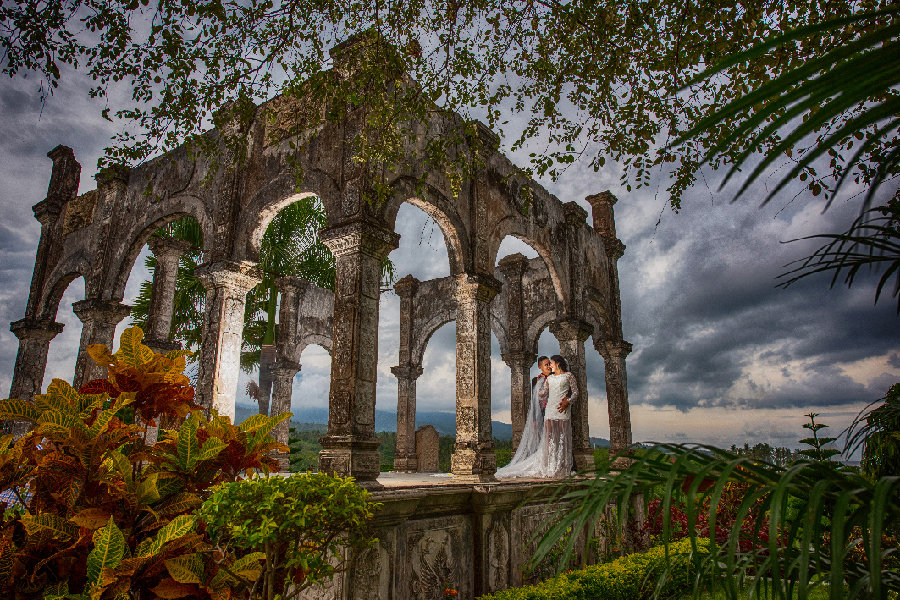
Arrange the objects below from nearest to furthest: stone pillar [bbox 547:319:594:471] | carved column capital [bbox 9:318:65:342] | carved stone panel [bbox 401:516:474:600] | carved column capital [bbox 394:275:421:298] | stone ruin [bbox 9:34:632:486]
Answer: carved stone panel [bbox 401:516:474:600], stone ruin [bbox 9:34:632:486], stone pillar [bbox 547:319:594:471], carved column capital [bbox 9:318:65:342], carved column capital [bbox 394:275:421:298]

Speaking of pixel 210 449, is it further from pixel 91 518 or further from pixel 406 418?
pixel 406 418

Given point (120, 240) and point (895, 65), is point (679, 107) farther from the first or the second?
point (120, 240)

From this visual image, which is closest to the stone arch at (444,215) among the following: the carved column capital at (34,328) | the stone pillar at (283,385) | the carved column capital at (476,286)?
the carved column capital at (476,286)

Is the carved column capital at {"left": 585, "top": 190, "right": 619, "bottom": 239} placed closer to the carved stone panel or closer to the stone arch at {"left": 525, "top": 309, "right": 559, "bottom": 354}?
the stone arch at {"left": 525, "top": 309, "right": 559, "bottom": 354}

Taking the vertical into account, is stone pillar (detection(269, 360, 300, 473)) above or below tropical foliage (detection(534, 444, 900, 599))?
above

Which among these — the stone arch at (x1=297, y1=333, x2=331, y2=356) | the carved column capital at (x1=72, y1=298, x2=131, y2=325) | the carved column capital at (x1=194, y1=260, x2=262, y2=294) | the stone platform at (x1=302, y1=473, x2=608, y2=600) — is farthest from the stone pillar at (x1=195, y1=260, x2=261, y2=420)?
the stone arch at (x1=297, y1=333, x2=331, y2=356)

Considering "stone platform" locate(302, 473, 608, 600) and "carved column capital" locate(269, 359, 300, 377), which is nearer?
"stone platform" locate(302, 473, 608, 600)

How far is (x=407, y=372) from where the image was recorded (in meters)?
15.0

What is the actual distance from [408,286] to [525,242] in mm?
6945

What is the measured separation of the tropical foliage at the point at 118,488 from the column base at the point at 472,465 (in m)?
4.80

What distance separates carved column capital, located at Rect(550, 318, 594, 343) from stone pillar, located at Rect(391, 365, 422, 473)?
215 inches

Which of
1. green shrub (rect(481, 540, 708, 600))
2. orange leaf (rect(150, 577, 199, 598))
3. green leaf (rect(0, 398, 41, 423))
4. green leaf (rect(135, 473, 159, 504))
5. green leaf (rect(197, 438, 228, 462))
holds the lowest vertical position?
green shrub (rect(481, 540, 708, 600))

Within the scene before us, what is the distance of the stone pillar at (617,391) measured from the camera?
1135 centimetres

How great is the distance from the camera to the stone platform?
4.68 metres
